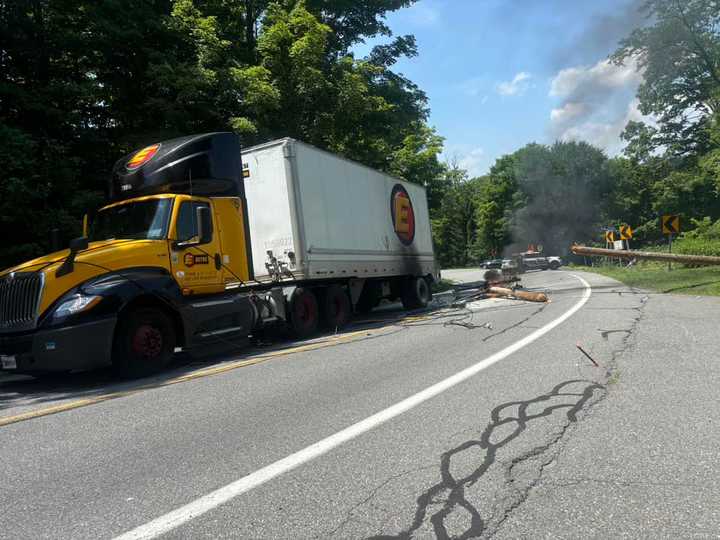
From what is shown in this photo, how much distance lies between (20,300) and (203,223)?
2.69 meters

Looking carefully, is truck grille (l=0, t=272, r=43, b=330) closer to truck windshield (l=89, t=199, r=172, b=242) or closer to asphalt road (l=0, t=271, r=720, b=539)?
asphalt road (l=0, t=271, r=720, b=539)

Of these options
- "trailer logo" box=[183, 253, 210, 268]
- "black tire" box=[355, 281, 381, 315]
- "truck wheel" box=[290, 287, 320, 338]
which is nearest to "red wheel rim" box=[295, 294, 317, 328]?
"truck wheel" box=[290, 287, 320, 338]

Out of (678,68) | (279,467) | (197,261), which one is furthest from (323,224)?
(678,68)

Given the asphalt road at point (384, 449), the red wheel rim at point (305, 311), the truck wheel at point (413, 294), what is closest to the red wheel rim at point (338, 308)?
the red wheel rim at point (305, 311)

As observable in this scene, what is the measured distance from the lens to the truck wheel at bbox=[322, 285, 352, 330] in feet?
40.0

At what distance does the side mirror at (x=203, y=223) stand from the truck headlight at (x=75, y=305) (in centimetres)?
203

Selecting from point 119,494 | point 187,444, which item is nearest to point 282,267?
point 187,444

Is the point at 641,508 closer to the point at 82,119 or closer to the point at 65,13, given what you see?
the point at 82,119

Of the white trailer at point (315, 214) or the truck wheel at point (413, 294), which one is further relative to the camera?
the truck wheel at point (413, 294)

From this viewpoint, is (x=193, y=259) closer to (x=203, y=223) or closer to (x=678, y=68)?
(x=203, y=223)

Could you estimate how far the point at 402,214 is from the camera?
16.2 metres

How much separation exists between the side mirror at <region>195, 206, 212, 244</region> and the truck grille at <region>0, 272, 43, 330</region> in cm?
238

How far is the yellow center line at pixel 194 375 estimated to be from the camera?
5701 millimetres

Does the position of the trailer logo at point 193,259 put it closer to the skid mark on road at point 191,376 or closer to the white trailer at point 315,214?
the skid mark on road at point 191,376
